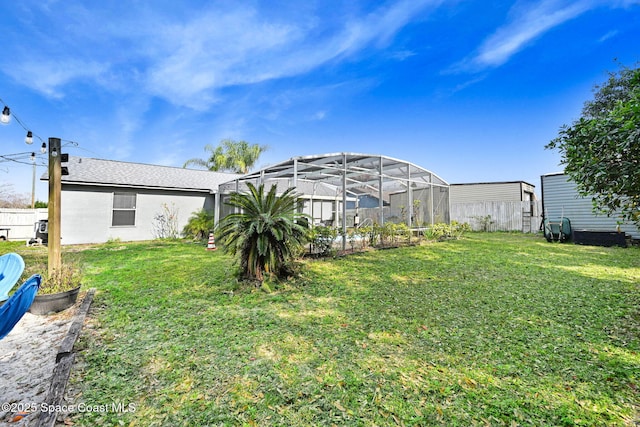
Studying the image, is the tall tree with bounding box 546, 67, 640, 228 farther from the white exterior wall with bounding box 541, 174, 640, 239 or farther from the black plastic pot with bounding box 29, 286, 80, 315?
the white exterior wall with bounding box 541, 174, 640, 239

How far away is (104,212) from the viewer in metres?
11.5

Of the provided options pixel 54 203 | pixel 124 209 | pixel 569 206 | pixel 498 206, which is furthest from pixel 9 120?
pixel 498 206

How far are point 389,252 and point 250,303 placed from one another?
5.62 metres

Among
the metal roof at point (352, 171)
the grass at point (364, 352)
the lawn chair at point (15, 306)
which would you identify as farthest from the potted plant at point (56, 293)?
the metal roof at point (352, 171)

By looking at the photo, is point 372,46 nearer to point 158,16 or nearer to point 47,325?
point 158,16

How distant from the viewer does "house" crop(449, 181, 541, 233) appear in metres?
16.1

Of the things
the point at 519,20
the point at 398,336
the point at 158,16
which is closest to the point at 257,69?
the point at 158,16

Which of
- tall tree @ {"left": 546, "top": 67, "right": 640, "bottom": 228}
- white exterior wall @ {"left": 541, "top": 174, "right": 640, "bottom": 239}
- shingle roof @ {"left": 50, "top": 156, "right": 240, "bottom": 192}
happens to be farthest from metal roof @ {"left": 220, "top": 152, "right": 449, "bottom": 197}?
white exterior wall @ {"left": 541, "top": 174, "right": 640, "bottom": 239}

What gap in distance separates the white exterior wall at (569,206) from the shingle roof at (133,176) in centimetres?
1704

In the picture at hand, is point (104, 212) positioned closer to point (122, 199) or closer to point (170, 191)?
point (122, 199)

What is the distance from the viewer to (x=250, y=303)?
4.29 m

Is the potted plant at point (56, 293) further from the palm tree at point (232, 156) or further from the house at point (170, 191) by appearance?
the palm tree at point (232, 156)

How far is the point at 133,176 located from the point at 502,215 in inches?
821

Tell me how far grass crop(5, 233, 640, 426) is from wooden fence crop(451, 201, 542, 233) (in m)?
12.1
